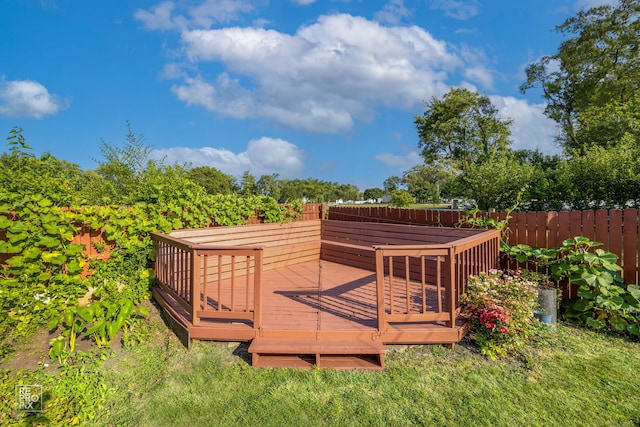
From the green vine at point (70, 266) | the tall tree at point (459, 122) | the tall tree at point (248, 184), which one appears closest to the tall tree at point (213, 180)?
the tall tree at point (459, 122)

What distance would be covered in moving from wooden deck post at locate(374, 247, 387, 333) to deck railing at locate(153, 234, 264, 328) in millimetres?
1170

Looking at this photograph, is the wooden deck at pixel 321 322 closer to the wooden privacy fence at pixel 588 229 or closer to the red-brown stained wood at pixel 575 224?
the wooden privacy fence at pixel 588 229

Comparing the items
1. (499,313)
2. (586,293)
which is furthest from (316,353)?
(586,293)

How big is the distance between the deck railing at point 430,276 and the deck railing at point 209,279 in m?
1.28

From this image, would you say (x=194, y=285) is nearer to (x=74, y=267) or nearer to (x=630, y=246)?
(x=74, y=267)

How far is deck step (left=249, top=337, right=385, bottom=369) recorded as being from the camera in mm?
2791

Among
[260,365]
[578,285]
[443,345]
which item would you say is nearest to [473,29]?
[578,285]

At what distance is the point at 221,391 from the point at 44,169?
13.3 feet

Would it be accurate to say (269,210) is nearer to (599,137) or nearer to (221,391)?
(221,391)

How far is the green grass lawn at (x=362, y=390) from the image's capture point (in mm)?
2223

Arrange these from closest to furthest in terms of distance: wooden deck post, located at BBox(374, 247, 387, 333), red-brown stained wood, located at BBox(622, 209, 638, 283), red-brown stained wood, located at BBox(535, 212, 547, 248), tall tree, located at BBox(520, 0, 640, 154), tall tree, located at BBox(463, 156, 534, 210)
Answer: wooden deck post, located at BBox(374, 247, 387, 333) < red-brown stained wood, located at BBox(622, 209, 638, 283) < red-brown stained wood, located at BBox(535, 212, 547, 248) < tall tree, located at BBox(463, 156, 534, 210) < tall tree, located at BBox(520, 0, 640, 154)

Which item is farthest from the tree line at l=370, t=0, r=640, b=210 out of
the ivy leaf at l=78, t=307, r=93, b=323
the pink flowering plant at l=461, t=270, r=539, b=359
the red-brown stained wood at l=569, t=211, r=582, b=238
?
the ivy leaf at l=78, t=307, r=93, b=323

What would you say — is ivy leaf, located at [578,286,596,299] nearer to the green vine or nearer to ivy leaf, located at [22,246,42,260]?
the green vine

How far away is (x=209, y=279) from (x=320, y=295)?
1.97 meters
